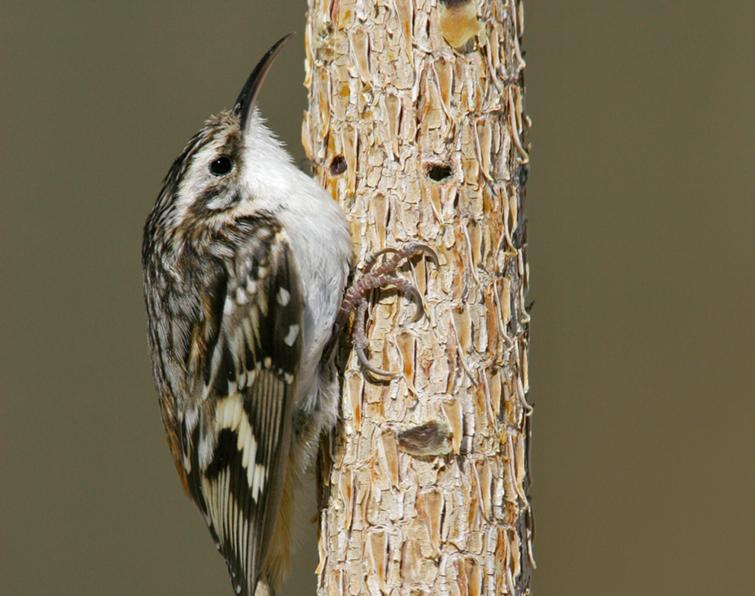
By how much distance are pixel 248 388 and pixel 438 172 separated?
19.1 inches

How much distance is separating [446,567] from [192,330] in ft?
Result: 1.97

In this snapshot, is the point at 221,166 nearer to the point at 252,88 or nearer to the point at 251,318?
the point at 252,88

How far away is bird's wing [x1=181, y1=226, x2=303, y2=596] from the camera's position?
170 centimetres

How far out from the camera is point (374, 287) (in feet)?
5.36

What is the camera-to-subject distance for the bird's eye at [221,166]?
5.75ft

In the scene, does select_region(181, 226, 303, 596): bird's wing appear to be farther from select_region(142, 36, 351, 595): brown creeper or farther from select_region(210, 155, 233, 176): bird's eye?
select_region(210, 155, 233, 176): bird's eye

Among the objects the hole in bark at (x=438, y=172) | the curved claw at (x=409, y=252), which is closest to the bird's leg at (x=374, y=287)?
the curved claw at (x=409, y=252)

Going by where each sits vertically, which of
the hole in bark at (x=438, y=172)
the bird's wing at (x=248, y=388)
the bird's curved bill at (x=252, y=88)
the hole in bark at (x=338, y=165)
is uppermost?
the bird's curved bill at (x=252, y=88)

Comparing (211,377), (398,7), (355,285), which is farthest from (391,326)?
(398,7)

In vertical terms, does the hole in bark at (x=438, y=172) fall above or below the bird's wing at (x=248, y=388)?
above

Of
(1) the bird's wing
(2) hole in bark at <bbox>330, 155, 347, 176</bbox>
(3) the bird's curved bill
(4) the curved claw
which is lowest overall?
(1) the bird's wing

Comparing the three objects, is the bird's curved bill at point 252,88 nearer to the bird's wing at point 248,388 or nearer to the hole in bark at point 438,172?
the bird's wing at point 248,388

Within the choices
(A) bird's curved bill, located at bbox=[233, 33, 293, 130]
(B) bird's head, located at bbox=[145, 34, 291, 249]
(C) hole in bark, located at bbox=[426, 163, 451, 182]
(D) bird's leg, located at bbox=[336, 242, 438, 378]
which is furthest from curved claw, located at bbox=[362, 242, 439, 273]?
(A) bird's curved bill, located at bbox=[233, 33, 293, 130]

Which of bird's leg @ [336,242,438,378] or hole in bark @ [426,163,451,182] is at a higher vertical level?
hole in bark @ [426,163,451,182]
